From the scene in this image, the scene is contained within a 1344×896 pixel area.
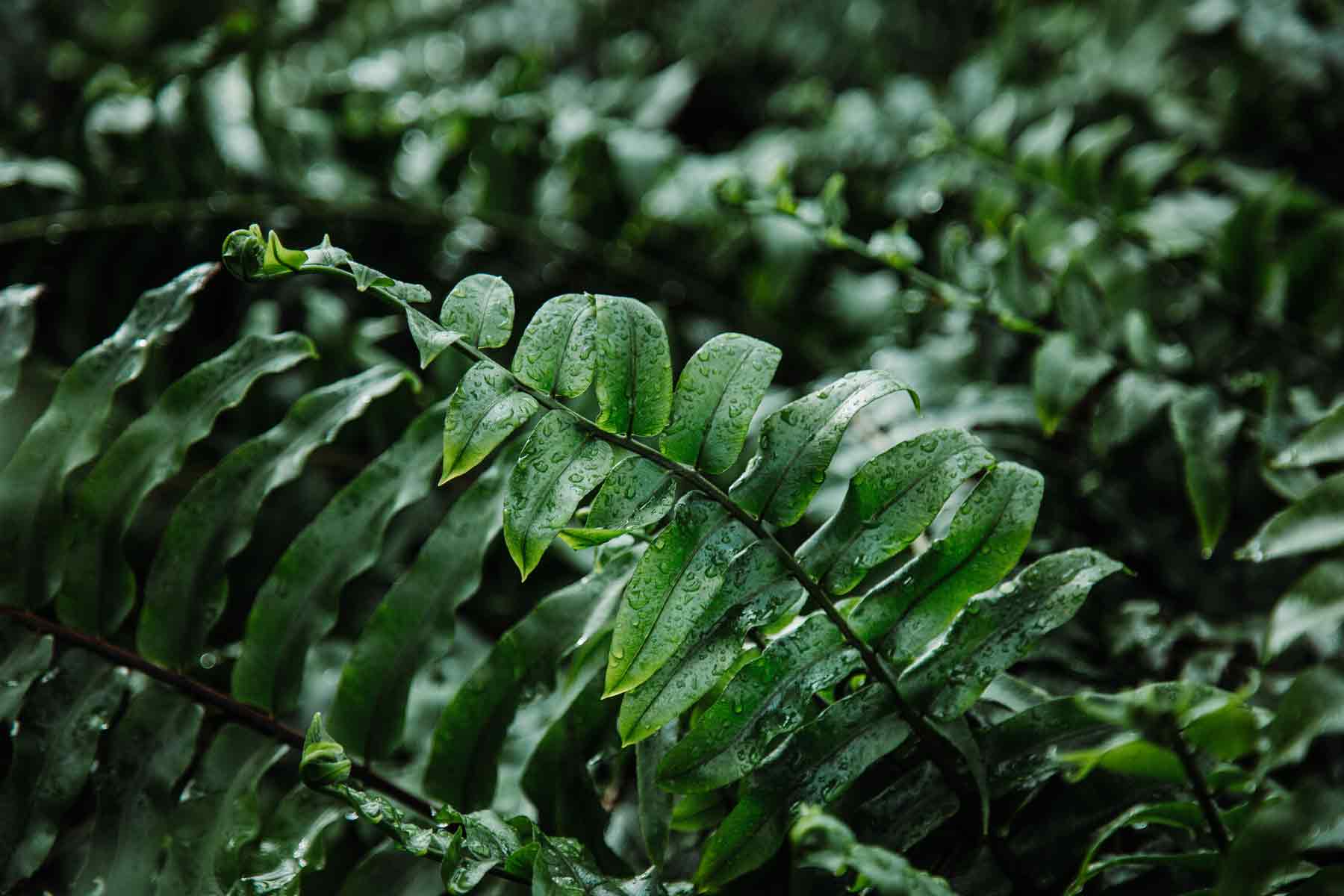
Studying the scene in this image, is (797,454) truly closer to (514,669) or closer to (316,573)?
(514,669)

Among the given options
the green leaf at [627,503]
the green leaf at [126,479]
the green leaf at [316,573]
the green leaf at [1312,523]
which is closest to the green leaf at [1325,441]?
the green leaf at [1312,523]

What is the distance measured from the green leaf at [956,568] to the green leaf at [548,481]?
0.68 feet

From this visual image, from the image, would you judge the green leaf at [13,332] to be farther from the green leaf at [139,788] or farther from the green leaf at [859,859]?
the green leaf at [859,859]

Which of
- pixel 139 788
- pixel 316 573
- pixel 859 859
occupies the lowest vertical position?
pixel 139 788

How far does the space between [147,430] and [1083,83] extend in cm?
142

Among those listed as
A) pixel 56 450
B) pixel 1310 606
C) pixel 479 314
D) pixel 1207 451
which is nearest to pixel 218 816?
pixel 56 450

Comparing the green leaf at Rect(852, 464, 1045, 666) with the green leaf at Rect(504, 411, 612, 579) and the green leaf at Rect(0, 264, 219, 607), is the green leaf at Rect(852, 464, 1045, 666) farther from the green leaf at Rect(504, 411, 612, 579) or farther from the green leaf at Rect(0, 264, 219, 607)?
the green leaf at Rect(0, 264, 219, 607)

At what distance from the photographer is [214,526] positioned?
0.79 meters

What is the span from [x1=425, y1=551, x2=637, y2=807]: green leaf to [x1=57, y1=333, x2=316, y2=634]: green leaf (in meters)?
0.28

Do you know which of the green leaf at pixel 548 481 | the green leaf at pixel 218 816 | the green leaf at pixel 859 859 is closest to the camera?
the green leaf at pixel 859 859

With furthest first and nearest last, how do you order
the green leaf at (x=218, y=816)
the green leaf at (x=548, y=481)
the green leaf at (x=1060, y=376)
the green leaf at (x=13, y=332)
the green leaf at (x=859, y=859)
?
the green leaf at (x=1060, y=376) → the green leaf at (x=13, y=332) → the green leaf at (x=218, y=816) → the green leaf at (x=548, y=481) → the green leaf at (x=859, y=859)

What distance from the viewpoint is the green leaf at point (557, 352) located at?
A: 0.60 m

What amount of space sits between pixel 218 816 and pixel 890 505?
55 cm

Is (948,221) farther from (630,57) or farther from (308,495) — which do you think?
(308,495)
